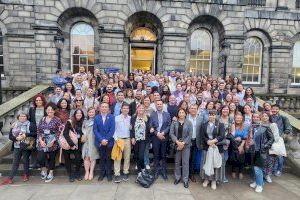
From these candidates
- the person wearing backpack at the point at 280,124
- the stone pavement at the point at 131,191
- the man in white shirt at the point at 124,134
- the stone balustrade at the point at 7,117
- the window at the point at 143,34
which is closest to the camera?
the stone pavement at the point at 131,191

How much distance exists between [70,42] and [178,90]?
9122 mm

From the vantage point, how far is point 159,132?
6566mm

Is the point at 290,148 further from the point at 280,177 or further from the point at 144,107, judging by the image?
the point at 144,107

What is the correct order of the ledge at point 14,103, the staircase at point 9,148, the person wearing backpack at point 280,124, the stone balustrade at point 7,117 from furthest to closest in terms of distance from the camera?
the ledge at point 14,103
the stone balustrade at point 7,117
the person wearing backpack at point 280,124
the staircase at point 9,148

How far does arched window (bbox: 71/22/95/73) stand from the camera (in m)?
15.1

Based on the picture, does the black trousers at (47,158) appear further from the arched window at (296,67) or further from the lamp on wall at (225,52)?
the arched window at (296,67)

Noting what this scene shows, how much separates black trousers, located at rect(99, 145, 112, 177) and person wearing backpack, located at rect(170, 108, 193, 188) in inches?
64.3

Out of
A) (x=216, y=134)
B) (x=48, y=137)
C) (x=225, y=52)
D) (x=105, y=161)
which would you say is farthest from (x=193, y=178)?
(x=225, y=52)

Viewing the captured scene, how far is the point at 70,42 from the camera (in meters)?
15.2

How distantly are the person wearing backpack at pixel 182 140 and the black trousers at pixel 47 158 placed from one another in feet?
9.68

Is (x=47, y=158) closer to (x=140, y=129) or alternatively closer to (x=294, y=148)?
(x=140, y=129)

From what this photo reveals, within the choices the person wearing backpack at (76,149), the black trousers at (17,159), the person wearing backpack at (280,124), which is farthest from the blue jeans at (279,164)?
the black trousers at (17,159)

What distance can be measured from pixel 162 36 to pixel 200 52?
106 inches

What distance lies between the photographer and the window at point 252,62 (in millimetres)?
16641
